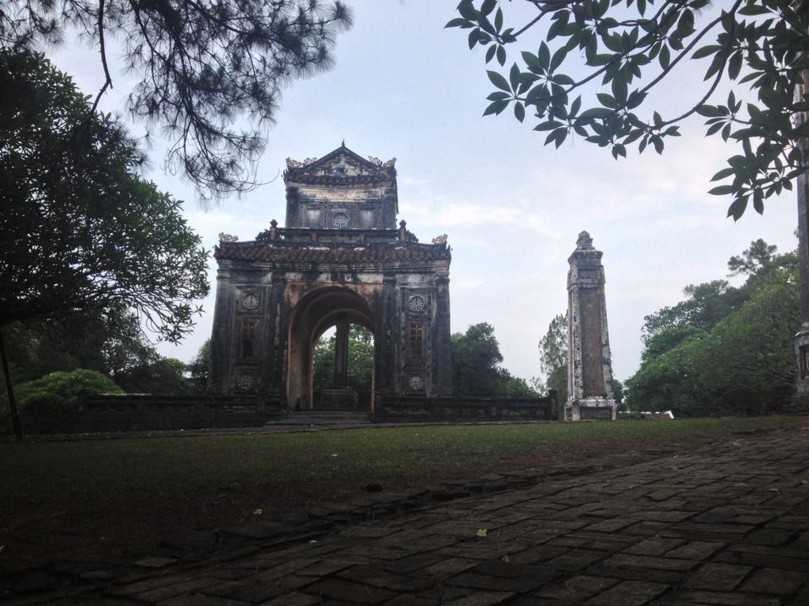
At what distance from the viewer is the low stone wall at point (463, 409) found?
20.3m

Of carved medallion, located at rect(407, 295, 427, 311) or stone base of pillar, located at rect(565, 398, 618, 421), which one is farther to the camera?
carved medallion, located at rect(407, 295, 427, 311)

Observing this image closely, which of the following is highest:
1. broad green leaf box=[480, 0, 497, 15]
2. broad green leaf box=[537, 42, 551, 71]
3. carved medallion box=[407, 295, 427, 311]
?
carved medallion box=[407, 295, 427, 311]

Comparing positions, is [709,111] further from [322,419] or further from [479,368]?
[479,368]

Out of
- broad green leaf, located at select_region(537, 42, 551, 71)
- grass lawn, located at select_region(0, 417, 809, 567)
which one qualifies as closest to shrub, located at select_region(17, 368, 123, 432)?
grass lawn, located at select_region(0, 417, 809, 567)

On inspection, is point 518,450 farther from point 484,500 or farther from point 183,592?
point 183,592

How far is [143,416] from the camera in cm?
1836

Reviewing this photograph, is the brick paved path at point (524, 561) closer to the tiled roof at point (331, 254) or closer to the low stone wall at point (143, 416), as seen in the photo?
the low stone wall at point (143, 416)

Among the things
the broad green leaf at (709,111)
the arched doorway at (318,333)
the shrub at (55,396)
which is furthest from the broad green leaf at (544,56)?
the arched doorway at (318,333)

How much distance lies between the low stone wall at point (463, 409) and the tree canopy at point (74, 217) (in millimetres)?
8266

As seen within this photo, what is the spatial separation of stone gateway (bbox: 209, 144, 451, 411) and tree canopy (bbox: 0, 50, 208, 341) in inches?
383

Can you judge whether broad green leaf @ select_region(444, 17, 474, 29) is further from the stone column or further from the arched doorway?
the stone column

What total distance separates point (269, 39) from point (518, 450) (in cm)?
A: 543

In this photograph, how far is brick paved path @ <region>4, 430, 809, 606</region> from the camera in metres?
2.14

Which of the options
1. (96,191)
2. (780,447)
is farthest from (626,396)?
(96,191)
